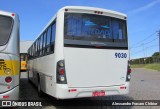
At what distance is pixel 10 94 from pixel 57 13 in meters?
2.83

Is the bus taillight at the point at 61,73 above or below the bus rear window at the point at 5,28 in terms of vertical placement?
below

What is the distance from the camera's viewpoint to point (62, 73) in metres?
8.48

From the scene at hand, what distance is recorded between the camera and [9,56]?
8.47 meters

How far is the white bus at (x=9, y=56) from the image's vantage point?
327 inches

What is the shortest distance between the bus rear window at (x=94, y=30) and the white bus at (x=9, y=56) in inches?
61.9

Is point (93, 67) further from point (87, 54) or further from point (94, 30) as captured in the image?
point (94, 30)

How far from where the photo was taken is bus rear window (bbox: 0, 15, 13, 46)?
28.3ft

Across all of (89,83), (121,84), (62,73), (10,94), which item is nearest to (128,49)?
(121,84)

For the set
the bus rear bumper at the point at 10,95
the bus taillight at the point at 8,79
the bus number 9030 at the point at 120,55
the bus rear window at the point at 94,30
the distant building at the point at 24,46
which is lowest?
the bus rear bumper at the point at 10,95

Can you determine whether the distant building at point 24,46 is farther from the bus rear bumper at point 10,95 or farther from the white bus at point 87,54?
the bus rear bumper at point 10,95

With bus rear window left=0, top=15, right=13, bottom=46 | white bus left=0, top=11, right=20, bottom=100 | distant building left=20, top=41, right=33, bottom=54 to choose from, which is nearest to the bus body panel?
white bus left=0, top=11, right=20, bottom=100

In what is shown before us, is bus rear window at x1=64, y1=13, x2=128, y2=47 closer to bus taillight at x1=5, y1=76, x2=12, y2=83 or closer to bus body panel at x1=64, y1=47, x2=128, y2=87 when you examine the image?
bus body panel at x1=64, y1=47, x2=128, y2=87

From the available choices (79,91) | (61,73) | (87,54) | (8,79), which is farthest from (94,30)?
(8,79)

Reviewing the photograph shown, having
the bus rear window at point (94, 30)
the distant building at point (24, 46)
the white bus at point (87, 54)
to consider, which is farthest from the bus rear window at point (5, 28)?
the distant building at point (24, 46)
